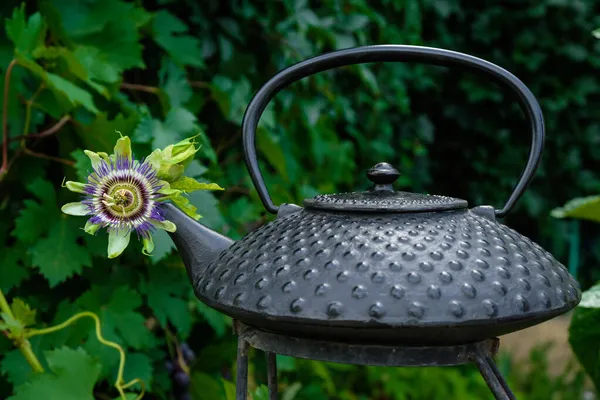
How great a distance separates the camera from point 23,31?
1090 millimetres

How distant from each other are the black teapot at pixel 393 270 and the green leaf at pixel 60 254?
38 centimetres

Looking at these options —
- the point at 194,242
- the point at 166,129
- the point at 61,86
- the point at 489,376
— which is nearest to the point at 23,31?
the point at 61,86

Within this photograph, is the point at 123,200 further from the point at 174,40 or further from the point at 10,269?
the point at 174,40

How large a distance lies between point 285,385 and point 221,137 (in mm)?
697

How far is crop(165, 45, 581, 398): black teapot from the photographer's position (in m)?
0.64

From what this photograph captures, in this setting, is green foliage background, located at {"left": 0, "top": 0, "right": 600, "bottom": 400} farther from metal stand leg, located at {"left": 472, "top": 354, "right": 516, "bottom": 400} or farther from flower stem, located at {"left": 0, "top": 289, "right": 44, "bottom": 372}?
metal stand leg, located at {"left": 472, "top": 354, "right": 516, "bottom": 400}

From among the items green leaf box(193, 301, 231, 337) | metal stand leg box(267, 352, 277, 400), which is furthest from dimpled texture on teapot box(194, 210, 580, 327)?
green leaf box(193, 301, 231, 337)

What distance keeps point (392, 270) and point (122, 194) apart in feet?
1.02

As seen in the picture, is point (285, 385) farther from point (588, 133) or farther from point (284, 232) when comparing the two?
point (588, 133)

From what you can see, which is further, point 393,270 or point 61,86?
point 61,86

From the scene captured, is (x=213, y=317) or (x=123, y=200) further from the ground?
(x=123, y=200)

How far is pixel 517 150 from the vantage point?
319cm

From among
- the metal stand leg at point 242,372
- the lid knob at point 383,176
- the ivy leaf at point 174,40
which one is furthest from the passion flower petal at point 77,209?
the ivy leaf at point 174,40

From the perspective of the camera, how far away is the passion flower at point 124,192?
769 millimetres
